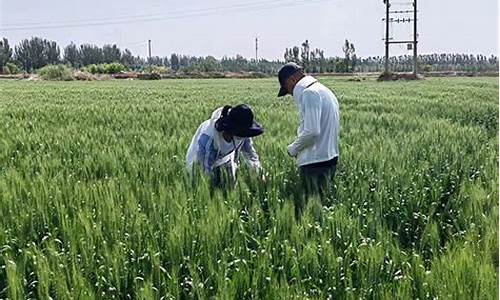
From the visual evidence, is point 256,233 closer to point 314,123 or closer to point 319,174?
point 314,123

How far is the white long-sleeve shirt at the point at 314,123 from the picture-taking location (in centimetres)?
368

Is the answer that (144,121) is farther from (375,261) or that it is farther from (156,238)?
(375,261)

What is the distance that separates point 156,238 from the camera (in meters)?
2.52

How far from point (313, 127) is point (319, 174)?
17.7 inches

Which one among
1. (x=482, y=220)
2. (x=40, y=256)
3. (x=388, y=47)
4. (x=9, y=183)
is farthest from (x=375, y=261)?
(x=388, y=47)

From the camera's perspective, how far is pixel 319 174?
156 inches

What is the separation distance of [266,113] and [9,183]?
6905 mm

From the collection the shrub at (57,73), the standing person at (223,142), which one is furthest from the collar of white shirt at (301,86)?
the shrub at (57,73)

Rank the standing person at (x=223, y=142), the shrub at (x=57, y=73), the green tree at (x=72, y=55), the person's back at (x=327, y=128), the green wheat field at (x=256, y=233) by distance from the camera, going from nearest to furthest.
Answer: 1. the green wheat field at (x=256, y=233)
2. the standing person at (x=223, y=142)
3. the person's back at (x=327, y=128)
4. the shrub at (x=57, y=73)
5. the green tree at (x=72, y=55)

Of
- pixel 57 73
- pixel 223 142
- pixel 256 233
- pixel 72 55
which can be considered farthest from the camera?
pixel 72 55

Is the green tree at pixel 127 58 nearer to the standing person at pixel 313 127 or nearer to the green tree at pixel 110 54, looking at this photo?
the green tree at pixel 110 54

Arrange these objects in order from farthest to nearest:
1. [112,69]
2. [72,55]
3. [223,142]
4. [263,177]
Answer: [72,55] → [112,69] → [223,142] → [263,177]

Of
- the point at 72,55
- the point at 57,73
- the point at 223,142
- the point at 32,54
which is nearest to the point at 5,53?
the point at 32,54

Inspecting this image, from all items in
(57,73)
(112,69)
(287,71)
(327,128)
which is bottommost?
(327,128)
